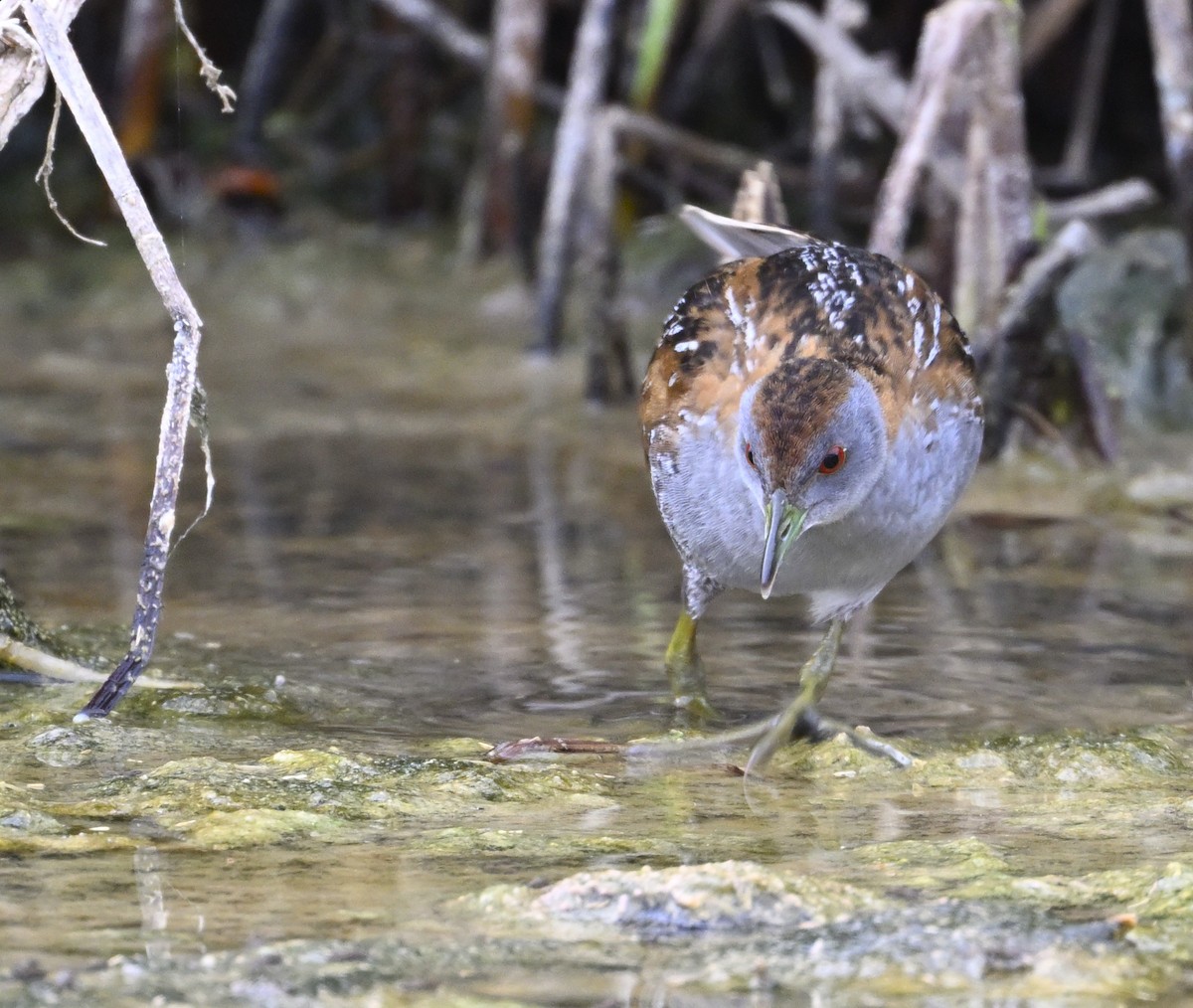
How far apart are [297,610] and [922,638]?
1442mm

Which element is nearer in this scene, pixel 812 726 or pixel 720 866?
pixel 720 866

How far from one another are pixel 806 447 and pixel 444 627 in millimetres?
1301

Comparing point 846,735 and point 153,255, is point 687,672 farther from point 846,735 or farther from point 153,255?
point 153,255

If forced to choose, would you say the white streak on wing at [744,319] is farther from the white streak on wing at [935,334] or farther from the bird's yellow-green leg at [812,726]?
the bird's yellow-green leg at [812,726]

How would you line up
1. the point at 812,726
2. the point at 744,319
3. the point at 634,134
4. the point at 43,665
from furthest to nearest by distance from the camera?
the point at 634,134
the point at 744,319
the point at 43,665
the point at 812,726

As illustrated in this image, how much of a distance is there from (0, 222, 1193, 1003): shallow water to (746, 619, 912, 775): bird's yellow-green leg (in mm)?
85

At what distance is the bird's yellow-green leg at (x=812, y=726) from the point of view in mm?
3410

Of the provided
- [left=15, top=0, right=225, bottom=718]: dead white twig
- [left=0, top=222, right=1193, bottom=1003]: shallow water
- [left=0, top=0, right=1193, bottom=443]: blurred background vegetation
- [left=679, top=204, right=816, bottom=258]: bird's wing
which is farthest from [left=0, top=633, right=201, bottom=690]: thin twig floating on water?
[left=0, top=0, right=1193, bottom=443]: blurred background vegetation

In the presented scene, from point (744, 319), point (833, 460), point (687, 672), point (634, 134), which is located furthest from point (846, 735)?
point (634, 134)

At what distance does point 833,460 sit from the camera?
3414mm

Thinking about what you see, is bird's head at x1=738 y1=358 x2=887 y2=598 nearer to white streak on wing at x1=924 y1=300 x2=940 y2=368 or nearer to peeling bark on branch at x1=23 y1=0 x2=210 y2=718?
white streak on wing at x1=924 y1=300 x2=940 y2=368

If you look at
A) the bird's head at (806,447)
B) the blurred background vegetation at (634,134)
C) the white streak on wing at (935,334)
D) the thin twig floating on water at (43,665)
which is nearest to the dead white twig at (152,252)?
the thin twig floating on water at (43,665)

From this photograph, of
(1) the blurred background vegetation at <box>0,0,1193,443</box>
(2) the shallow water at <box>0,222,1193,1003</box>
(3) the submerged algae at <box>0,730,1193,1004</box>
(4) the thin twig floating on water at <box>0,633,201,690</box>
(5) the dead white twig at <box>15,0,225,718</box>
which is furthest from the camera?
(1) the blurred background vegetation at <box>0,0,1193,443</box>

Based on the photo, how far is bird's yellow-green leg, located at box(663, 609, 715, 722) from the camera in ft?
12.4
